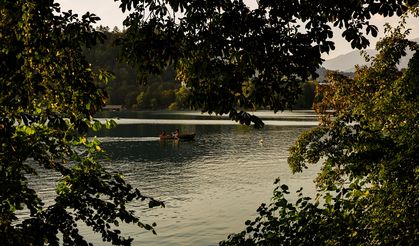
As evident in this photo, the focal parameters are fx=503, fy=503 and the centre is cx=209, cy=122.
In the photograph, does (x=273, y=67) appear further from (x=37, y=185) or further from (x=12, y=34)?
(x=37, y=185)

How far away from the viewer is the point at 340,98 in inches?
1212

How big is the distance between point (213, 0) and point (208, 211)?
3776 centimetres

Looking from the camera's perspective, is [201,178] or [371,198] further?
[201,178]

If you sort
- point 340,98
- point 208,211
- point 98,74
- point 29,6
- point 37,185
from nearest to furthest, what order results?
point 29,6
point 98,74
point 340,98
point 208,211
point 37,185

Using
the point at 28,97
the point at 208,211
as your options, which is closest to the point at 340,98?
the point at 208,211

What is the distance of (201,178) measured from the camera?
62562mm

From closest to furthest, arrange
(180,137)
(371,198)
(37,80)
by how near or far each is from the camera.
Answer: (37,80)
(371,198)
(180,137)

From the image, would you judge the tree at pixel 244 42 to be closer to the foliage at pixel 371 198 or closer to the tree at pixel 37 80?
the tree at pixel 37 80

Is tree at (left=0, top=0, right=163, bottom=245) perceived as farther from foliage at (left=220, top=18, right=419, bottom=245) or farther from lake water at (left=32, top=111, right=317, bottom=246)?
lake water at (left=32, top=111, right=317, bottom=246)

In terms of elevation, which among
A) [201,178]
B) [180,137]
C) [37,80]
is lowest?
[201,178]

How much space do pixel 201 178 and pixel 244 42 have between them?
55215 millimetres

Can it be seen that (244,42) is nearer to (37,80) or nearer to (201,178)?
(37,80)

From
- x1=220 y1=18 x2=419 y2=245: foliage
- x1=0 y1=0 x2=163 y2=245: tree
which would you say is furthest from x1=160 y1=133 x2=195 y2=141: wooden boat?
x1=0 y1=0 x2=163 y2=245: tree

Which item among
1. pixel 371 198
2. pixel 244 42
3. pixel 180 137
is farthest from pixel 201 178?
pixel 244 42
